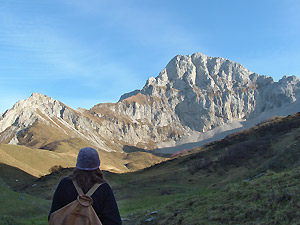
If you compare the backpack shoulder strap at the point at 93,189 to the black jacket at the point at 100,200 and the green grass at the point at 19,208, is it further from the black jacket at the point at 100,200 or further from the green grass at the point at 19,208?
the green grass at the point at 19,208

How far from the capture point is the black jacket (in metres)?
4.04

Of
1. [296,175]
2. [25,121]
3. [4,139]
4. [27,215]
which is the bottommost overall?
[27,215]

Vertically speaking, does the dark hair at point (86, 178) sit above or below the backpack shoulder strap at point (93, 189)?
above

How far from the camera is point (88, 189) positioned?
4191 mm

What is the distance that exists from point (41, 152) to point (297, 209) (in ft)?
324

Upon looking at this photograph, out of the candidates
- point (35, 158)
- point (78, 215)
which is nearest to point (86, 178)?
point (78, 215)

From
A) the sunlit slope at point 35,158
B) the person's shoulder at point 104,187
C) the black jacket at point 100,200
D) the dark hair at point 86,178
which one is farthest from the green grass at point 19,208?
the sunlit slope at point 35,158

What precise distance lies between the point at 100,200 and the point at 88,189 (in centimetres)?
30

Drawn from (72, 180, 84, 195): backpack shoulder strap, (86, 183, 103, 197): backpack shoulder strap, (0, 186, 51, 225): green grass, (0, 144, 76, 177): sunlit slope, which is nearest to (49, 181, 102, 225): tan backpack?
(86, 183, 103, 197): backpack shoulder strap

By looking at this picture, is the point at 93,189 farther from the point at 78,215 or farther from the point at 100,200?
the point at 78,215

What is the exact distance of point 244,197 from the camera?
12984 millimetres

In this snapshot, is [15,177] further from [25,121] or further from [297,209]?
[25,121]

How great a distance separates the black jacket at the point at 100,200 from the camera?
4.04 metres

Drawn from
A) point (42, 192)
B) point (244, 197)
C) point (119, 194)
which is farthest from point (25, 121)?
point (244, 197)
